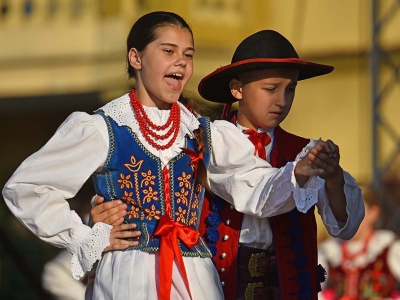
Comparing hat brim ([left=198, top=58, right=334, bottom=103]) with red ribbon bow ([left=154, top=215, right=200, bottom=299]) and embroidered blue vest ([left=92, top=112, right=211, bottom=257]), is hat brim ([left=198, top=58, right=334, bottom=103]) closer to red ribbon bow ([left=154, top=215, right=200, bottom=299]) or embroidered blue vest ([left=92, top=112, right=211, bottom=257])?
embroidered blue vest ([left=92, top=112, right=211, bottom=257])

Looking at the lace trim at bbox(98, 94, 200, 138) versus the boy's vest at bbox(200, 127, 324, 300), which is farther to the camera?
the boy's vest at bbox(200, 127, 324, 300)

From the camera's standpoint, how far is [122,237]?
4.33 m

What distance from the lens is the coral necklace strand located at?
14.6 ft

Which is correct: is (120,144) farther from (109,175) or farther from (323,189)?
(323,189)

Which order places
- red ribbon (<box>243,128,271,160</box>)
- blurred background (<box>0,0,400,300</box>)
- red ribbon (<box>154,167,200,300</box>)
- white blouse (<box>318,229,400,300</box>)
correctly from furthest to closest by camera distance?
blurred background (<box>0,0,400,300</box>), white blouse (<box>318,229,400,300</box>), red ribbon (<box>243,128,271,160</box>), red ribbon (<box>154,167,200,300</box>)

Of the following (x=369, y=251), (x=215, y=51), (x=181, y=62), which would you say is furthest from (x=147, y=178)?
(x=215, y=51)

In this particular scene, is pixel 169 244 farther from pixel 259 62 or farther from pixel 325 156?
pixel 259 62

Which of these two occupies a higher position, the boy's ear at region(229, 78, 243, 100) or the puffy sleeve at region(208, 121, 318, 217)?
the boy's ear at region(229, 78, 243, 100)

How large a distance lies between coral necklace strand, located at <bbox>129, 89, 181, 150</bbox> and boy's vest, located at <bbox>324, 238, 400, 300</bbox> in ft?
10.7

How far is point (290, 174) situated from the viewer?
4430mm

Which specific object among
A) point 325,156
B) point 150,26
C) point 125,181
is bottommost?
point 125,181

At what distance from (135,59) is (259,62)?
1.65 feet

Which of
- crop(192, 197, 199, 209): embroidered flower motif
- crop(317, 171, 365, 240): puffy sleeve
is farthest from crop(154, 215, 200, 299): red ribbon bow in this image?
crop(317, 171, 365, 240): puffy sleeve

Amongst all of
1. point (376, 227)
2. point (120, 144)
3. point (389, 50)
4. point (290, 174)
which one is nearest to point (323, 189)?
point (290, 174)
